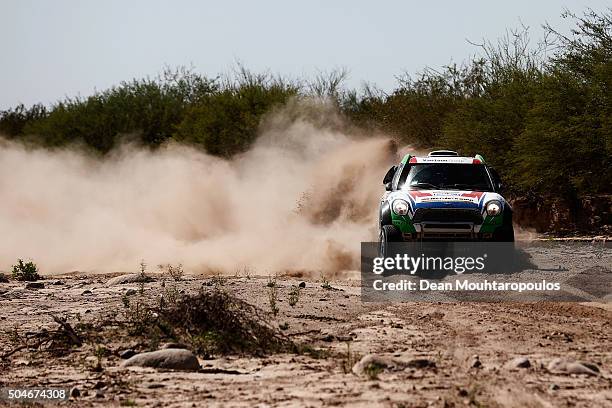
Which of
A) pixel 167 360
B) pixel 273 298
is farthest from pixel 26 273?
pixel 167 360

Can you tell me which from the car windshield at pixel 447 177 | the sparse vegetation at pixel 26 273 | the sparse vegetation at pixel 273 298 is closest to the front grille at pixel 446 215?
the car windshield at pixel 447 177

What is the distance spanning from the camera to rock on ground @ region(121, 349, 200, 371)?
9.16 meters

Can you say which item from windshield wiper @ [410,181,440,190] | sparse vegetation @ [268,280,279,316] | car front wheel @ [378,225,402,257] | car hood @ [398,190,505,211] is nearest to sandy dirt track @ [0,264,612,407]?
sparse vegetation @ [268,280,279,316]

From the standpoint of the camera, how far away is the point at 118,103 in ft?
209

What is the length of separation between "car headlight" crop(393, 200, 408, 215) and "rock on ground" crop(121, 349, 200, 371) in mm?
7010

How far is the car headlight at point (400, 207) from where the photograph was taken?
15.9 meters

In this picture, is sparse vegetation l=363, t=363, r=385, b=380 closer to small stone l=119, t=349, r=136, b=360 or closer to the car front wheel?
small stone l=119, t=349, r=136, b=360

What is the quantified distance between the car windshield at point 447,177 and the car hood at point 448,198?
35cm

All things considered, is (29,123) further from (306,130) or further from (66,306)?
(66,306)

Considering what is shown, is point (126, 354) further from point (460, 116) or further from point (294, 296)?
point (460, 116)

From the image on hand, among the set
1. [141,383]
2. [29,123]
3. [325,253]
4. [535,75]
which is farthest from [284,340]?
[29,123]

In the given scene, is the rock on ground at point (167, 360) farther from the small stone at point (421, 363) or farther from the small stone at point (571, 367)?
the small stone at point (571, 367)

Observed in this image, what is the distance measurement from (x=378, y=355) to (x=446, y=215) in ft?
23.0

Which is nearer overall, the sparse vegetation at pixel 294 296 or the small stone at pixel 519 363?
the small stone at pixel 519 363
